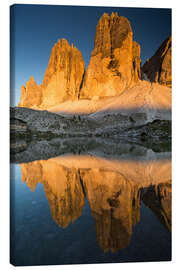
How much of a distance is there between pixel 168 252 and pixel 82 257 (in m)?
0.92

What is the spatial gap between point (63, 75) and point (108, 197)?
5781 centimetres

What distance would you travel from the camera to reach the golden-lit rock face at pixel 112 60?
148ft

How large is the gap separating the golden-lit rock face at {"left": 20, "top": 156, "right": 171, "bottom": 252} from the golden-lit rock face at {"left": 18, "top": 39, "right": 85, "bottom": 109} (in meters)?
54.6

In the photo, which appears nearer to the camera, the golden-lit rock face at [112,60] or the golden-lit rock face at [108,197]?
the golden-lit rock face at [108,197]

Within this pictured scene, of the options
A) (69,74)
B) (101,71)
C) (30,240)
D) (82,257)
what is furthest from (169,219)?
(69,74)

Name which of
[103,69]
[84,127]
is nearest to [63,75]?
[103,69]

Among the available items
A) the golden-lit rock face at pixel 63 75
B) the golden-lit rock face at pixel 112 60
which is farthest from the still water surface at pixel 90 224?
the golden-lit rock face at pixel 63 75

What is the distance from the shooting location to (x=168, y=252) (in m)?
2.09

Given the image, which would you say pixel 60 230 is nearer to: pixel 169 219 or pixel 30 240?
pixel 30 240

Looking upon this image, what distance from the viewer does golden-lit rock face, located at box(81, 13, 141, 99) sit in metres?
45.2

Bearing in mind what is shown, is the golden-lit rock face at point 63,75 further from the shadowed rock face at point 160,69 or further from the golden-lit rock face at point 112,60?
the shadowed rock face at point 160,69

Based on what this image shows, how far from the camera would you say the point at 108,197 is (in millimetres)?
2787

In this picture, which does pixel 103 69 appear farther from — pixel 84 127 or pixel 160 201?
pixel 160 201
